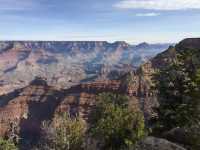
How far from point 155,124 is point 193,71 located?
26.9 feet

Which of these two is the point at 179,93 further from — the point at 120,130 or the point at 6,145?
the point at 6,145

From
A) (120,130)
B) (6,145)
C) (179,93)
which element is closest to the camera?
(179,93)

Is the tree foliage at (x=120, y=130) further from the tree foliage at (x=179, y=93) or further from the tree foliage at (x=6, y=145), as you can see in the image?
the tree foliage at (x=6, y=145)

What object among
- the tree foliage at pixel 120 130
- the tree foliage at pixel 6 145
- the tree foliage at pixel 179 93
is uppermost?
the tree foliage at pixel 179 93

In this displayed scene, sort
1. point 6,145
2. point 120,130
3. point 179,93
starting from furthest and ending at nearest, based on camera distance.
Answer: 1. point 6,145
2. point 120,130
3. point 179,93

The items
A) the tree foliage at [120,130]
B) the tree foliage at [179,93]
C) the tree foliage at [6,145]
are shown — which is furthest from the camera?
the tree foliage at [6,145]

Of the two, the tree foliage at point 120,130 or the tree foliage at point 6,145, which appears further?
the tree foliage at point 6,145

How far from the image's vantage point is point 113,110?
63875 mm

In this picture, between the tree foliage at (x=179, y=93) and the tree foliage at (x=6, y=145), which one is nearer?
the tree foliage at (x=179, y=93)

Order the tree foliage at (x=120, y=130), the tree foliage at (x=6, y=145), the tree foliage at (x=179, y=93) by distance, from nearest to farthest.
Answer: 1. the tree foliage at (x=179, y=93)
2. the tree foliage at (x=120, y=130)
3. the tree foliage at (x=6, y=145)

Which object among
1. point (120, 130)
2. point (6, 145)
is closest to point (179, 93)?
point (120, 130)

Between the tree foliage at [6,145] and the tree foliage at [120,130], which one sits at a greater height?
the tree foliage at [120,130]

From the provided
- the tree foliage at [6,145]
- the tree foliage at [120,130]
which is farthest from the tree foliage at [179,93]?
the tree foliage at [6,145]

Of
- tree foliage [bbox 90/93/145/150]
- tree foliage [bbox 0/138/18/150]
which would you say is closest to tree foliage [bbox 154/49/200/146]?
tree foliage [bbox 90/93/145/150]
